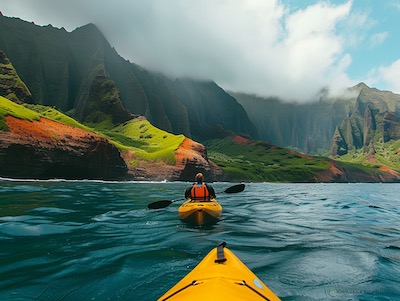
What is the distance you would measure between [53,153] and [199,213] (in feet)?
179

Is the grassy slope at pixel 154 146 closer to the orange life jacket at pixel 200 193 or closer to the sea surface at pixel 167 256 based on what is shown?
the orange life jacket at pixel 200 193

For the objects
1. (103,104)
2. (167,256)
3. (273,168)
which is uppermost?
(103,104)

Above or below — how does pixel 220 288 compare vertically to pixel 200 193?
below

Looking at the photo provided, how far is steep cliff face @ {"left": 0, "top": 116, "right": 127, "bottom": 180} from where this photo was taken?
5331 cm

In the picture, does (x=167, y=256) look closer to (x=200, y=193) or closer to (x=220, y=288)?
(x=220, y=288)

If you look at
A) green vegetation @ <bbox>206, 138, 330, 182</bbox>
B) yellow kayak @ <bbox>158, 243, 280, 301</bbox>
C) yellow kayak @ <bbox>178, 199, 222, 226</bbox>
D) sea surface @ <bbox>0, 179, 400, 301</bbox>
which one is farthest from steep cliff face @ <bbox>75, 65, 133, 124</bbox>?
yellow kayak @ <bbox>158, 243, 280, 301</bbox>

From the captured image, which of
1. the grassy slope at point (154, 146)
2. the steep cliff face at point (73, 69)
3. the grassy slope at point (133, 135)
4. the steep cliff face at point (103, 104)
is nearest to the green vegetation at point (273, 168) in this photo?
the grassy slope at point (154, 146)

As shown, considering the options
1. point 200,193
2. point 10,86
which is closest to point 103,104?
point 10,86

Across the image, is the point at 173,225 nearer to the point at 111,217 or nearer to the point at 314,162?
the point at 111,217

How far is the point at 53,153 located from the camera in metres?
59.6

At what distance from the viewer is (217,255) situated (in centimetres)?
526

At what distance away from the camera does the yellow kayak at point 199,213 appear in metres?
13.7

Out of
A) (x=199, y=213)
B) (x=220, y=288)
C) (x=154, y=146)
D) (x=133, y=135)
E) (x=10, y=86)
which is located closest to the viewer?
(x=220, y=288)

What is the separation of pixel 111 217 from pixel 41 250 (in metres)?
6.65
